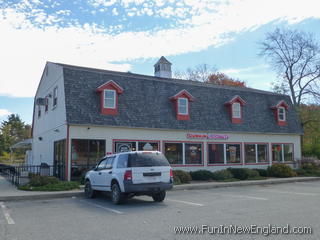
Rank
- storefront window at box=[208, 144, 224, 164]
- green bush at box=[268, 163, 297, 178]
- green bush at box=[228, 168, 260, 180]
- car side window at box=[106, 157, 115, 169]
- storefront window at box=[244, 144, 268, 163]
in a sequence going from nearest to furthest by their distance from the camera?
car side window at box=[106, 157, 115, 169] < green bush at box=[228, 168, 260, 180] < green bush at box=[268, 163, 297, 178] < storefront window at box=[208, 144, 224, 164] < storefront window at box=[244, 144, 268, 163]

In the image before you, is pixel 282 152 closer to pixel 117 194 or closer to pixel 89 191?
pixel 89 191

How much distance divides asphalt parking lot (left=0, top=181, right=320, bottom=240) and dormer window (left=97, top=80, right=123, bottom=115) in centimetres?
832

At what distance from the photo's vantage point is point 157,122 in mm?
22016

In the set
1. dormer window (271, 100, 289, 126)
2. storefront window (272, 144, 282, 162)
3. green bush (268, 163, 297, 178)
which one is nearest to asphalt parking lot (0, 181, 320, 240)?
green bush (268, 163, 297, 178)

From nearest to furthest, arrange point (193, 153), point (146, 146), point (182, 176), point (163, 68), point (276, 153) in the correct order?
1. point (146, 146)
2. point (182, 176)
3. point (193, 153)
4. point (276, 153)
5. point (163, 68)

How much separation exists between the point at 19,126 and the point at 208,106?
6883 centimetres

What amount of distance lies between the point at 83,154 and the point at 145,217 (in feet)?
35.6

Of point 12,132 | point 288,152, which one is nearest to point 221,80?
point 288,152

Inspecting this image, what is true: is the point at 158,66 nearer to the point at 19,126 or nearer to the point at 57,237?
the point at 57,237

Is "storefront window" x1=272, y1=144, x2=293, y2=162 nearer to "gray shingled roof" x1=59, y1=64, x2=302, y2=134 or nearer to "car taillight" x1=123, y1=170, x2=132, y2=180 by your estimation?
"gray shingled roof" x1=59, y1=64, x2=302, y2=134

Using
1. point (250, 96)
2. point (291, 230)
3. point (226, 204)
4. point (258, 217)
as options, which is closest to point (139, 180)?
point (226, 204)

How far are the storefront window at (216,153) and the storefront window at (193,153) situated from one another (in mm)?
905

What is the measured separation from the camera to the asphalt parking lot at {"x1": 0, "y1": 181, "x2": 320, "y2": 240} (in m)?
7.46

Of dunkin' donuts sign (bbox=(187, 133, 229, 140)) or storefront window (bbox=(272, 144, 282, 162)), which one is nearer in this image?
dunkin' donuts sign (bbox=(187, 133, 229, 140))
